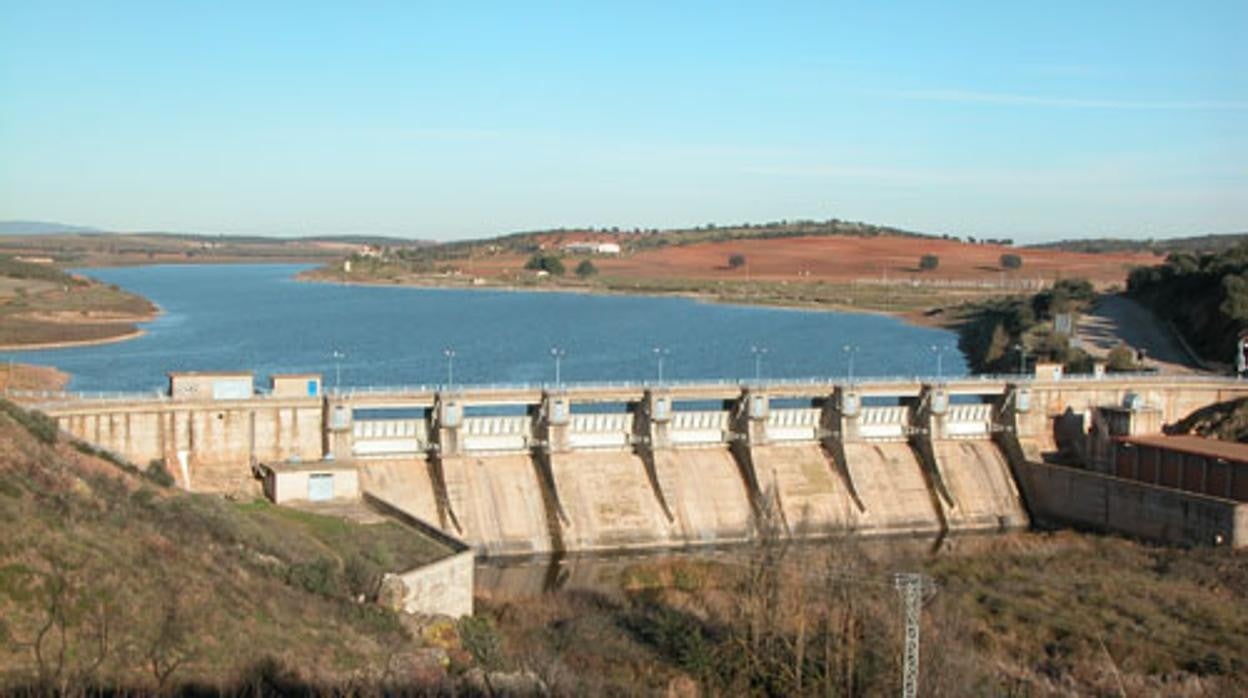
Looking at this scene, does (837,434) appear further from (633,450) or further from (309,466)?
(309,466)

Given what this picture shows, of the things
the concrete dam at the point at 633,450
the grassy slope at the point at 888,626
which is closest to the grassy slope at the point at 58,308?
the concrete dam at the point at 633,450

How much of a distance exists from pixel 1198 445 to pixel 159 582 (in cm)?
3601

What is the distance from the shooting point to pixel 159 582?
22297mm

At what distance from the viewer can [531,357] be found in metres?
79.4

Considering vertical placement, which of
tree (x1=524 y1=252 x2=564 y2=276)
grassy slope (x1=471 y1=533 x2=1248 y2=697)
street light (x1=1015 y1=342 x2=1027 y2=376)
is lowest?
grassy slope (x1=471 y1=533 x2=1248 y2=697)

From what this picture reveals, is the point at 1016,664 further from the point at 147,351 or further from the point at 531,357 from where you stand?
the point at 147,351

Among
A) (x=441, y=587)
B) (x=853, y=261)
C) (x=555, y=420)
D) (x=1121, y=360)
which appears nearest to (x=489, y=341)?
(x=1121, y=360)

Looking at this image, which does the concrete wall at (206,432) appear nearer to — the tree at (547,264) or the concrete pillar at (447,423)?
the concrete pillar at (447,423)

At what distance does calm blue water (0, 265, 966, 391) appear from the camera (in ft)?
237

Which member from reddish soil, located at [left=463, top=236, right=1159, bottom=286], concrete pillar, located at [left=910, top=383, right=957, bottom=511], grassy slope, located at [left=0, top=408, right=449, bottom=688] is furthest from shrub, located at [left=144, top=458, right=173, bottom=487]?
reddish soil, located at [left=463, top=236, right=1159, bottom=286]

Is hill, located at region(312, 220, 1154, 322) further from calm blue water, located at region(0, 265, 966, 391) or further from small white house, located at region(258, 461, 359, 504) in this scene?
small white house, located at region(258, 461, 359, 504)

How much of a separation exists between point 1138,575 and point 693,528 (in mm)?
13309

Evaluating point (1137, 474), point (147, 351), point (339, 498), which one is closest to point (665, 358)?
point (147, 351)

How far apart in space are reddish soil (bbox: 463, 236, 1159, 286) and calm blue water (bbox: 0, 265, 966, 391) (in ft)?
84.9
